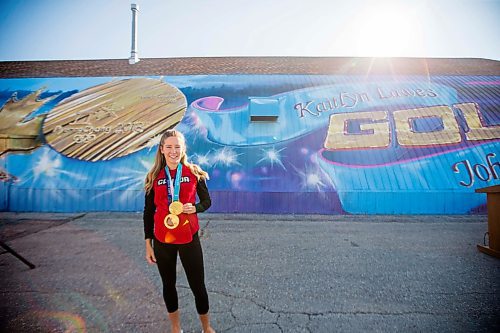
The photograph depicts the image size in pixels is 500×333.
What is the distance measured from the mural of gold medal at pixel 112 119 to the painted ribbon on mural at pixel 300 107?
68.5 inches

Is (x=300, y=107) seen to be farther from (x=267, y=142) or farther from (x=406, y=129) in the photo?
(x=406, y=129)

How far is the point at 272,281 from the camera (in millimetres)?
4309

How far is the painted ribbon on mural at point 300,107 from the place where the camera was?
11117 millimetres

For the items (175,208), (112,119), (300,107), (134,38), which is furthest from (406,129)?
(134,38)

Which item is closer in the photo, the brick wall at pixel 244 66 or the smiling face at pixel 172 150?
the smiling face at pixel 172 150

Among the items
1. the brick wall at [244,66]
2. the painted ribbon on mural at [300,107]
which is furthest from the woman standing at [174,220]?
the brick wall at [244,66]

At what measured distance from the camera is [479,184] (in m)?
9.52

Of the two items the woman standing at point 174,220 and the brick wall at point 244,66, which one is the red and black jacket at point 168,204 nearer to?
the woman standing at point 174,220

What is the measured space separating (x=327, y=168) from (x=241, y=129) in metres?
4.12

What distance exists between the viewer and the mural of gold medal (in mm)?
10797

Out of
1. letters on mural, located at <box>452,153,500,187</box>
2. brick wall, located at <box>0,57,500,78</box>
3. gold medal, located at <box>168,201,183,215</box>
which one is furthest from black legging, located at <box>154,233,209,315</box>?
brick wall, located at <box>0,57,500,78</box>

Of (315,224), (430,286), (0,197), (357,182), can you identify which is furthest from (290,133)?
(0,197)

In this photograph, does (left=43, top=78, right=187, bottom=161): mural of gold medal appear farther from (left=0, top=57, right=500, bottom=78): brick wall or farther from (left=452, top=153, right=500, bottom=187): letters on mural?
(left=452, top=153, right=500, bottom=187): letters on mural

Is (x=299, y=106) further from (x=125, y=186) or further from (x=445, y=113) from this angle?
(x=125, y=186)
